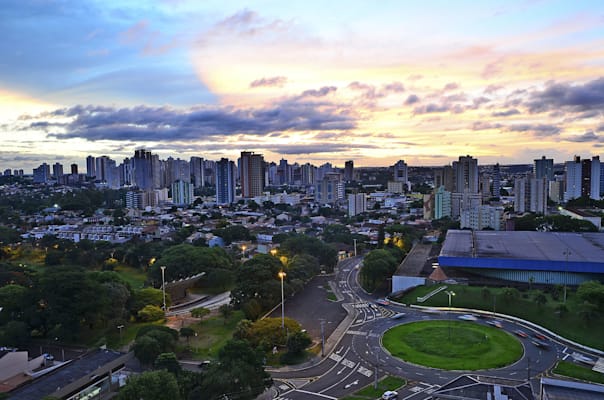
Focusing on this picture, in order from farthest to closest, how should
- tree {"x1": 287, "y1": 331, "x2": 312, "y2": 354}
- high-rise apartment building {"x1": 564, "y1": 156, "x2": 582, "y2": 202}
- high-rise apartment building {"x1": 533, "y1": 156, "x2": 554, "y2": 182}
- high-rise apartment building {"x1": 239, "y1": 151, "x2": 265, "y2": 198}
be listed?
high-rise apartment building {"x1": 533, "y1": 156, "x2": 554, "y2": 182} < high-rise apartment building {"x1": 239, "y1": 151, "x2": 265, "y2": 198} < high-rise apartment building {"x1": 564, "y1": 156, "x2": 582, "y2": 202} < tree {"x1": 287, "y1": 331, "x2": 312, "y2": 354}

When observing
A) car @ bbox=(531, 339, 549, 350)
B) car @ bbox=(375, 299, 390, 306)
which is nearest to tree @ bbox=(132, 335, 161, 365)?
car @ bbox=(375, 299, 390, 306)

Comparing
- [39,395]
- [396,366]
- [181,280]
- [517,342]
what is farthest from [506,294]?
[39,395]

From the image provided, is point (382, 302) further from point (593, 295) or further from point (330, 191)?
point (330, 191)

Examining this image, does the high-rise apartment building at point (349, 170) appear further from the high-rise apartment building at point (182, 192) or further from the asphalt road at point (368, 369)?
the asphalt road at point (368, 369)

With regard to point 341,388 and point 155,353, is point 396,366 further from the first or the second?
point 155,353

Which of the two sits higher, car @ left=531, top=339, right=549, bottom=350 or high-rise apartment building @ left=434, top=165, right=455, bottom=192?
high-rise apartment building @ left=434, top=165, right=455, bottom=192

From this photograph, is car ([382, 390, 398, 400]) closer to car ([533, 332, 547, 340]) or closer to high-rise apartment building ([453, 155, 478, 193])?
car ([533, 332, 547, 340])

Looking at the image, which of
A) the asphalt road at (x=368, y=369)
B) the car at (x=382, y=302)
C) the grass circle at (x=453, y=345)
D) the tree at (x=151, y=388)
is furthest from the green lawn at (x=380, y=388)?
the car at (x=382, y=302)
